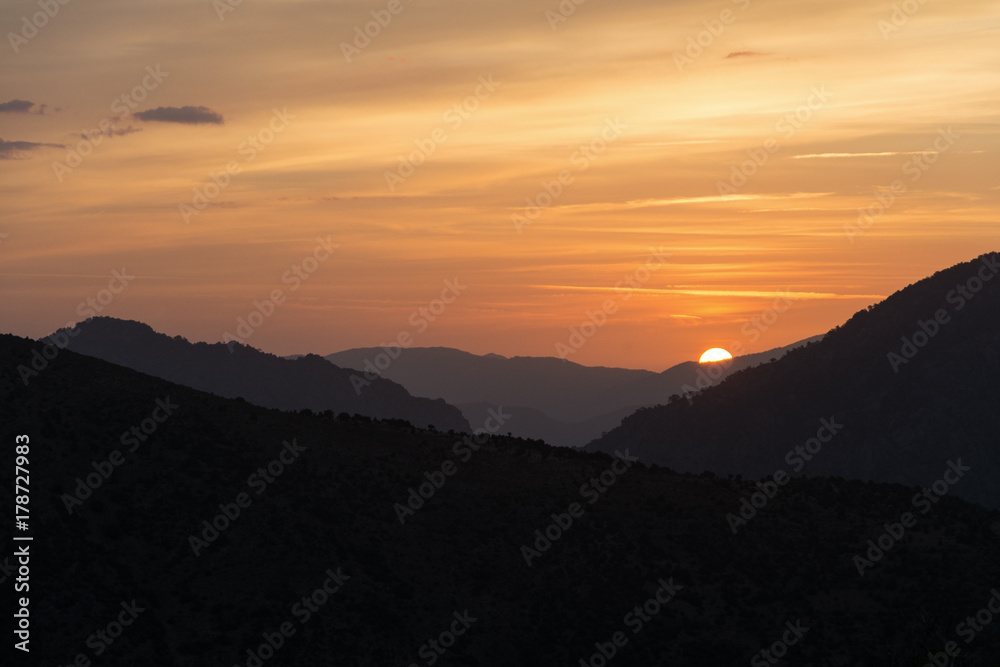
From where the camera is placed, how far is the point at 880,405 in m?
172

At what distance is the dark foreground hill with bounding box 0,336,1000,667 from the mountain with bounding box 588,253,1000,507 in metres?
104

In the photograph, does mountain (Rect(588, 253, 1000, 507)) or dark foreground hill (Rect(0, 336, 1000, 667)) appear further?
mountain (Rect(588, 253, 1000, 507))

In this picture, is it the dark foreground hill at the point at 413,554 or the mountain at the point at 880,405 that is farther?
the mountain at the point at 880,405

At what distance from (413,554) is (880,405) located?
135611mm

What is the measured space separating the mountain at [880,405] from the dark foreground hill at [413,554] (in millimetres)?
103975

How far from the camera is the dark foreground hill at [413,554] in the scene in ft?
157

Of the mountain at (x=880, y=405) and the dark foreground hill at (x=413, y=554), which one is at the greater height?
the dark foreground hill at (x=413, y=554)

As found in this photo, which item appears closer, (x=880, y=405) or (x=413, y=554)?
(x=413, y=554)

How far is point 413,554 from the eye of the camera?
55500 millimetres

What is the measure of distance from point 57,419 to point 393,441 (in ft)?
69.0

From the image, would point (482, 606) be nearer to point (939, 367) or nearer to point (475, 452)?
point (475, 452)

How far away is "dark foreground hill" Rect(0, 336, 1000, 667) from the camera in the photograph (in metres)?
47.8

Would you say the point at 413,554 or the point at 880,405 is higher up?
the point at 413,554

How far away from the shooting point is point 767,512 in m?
64.4
